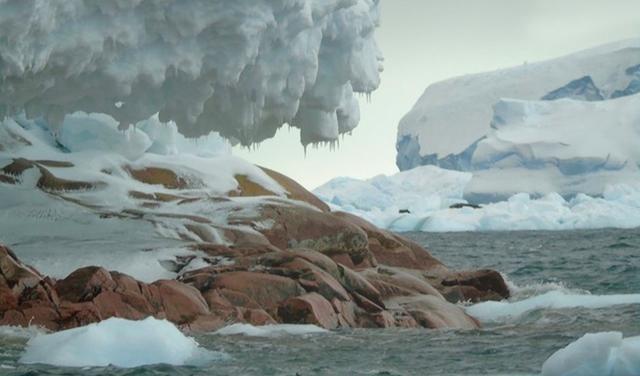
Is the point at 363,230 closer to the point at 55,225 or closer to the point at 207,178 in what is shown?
the point at 207,178

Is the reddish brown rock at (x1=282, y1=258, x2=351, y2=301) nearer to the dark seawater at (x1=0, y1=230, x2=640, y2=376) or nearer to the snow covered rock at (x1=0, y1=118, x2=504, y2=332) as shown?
the snow covered rock at (x1=0, y1=118, x2=504, y2=332)

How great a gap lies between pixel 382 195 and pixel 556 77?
2768cm

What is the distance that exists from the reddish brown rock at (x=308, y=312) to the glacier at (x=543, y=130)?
58994mm

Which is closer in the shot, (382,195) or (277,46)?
(277,46)

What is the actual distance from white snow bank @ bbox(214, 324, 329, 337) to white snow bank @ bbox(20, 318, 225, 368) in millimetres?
2594

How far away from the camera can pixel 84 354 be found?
9.64 m

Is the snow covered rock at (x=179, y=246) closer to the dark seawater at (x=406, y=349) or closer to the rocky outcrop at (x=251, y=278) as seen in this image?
the rocky outcrop at (x=251, y=278)

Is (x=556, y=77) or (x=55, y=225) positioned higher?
(x=556, y=77)

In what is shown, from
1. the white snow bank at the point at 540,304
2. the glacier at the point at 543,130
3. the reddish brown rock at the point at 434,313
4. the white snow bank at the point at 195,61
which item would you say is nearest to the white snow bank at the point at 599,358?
the reddish brown rock at the point at 434,313

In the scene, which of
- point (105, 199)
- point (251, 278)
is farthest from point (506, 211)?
point (251, 278)

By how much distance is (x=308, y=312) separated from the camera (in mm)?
14141

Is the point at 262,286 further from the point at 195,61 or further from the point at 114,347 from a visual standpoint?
the point at 114,347

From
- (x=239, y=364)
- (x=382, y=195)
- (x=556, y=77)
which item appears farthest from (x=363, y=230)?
(x=556, y=77)

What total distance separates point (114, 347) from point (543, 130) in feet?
233
